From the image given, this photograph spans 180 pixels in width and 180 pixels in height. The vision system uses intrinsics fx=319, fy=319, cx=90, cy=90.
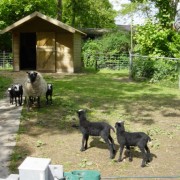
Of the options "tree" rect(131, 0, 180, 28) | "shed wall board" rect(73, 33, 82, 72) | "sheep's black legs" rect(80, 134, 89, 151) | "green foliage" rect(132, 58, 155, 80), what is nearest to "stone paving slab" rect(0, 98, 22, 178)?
"sheep's black legs" rect(80, 134, 89, 151)

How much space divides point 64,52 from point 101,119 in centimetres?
1202

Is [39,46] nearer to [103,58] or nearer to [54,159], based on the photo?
[103,58]

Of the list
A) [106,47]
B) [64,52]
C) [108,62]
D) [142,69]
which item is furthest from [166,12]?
[106,47]

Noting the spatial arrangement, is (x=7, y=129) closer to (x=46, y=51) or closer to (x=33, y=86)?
(x=33, y=86)

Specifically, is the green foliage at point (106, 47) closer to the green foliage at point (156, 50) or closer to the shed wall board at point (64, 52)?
the shed wall board at point (64, 52)

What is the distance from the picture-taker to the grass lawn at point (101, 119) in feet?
18.9

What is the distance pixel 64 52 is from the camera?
66.7 feet

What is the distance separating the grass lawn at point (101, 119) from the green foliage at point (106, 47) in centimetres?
1164

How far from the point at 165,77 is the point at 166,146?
34.0 feet

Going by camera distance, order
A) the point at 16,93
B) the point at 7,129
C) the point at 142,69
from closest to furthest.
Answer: the point at 7,129 < the point at 16,93 < the point at 142,69

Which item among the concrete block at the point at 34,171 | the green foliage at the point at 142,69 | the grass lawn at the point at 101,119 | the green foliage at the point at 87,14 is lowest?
the grass lawn at the point at 101,119

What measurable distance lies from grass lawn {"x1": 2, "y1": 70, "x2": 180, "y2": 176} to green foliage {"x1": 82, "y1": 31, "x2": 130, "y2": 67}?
1164 cm

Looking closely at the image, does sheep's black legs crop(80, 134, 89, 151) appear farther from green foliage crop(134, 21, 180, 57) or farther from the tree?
the tree

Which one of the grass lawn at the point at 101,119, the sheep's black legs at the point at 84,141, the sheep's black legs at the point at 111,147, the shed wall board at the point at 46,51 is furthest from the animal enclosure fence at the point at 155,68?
the sheep's black legs at the point at 111,147
